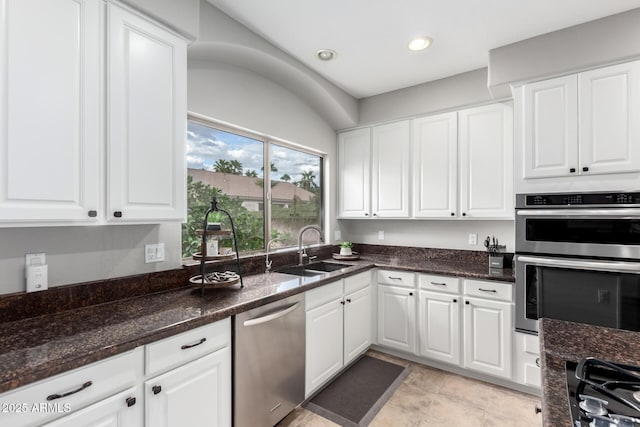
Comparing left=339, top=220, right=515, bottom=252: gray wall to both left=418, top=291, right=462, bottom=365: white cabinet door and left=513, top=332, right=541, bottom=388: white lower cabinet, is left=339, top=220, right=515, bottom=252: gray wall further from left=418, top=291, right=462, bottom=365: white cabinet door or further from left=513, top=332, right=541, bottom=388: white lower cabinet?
left=513, top=332, right=541, bottom=388: white lower cabinet

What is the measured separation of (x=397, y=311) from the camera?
2.93 metres

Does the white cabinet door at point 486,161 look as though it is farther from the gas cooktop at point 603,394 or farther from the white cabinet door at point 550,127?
the gas cooktop at point 603,394

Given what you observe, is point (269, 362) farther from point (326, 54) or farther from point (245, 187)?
point (326, 54)

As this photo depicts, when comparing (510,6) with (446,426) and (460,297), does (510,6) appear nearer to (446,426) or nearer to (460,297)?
(460,297)

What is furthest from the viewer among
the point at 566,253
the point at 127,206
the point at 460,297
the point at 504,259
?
the point at 504,259

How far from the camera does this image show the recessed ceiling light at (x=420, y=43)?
7.76 ft

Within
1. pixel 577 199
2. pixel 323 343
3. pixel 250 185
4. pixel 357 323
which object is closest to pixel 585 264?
pixel 577 199

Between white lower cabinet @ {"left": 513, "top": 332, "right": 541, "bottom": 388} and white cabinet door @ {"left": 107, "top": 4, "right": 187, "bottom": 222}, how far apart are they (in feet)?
8.61

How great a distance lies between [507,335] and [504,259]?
752 mm

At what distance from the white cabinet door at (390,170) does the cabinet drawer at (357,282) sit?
794 millimetres

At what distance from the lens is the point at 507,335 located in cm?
242

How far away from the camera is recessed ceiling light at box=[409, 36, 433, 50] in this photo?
7.76 ft

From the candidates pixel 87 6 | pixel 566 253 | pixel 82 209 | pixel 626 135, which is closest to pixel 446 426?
pixel 566 253

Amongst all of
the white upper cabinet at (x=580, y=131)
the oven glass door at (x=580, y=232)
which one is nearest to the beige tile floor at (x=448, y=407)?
the oven glass door at (x=580, y=232)
